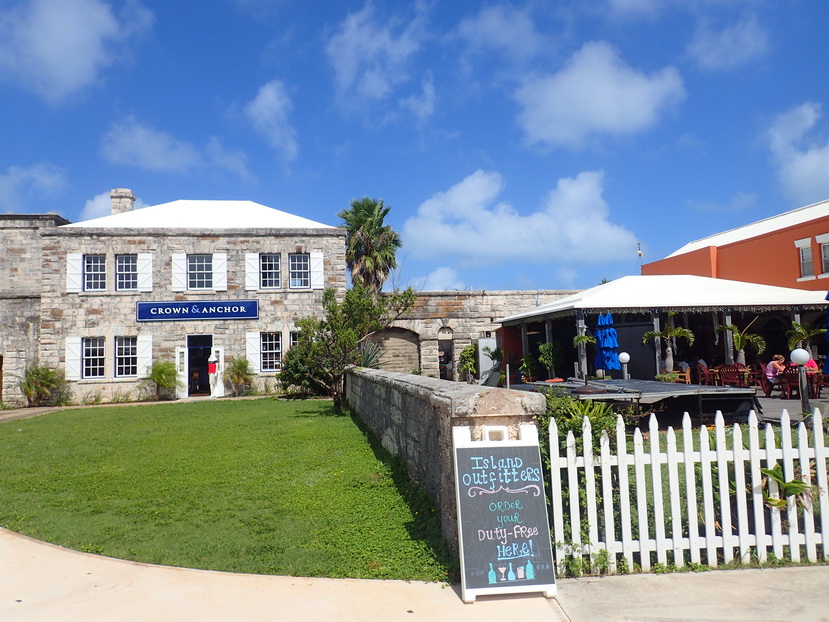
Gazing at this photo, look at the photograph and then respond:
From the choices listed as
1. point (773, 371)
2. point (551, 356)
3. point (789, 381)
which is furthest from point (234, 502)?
point (551, 356)

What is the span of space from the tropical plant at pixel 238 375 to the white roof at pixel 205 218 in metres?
4.70

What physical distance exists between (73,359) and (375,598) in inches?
747

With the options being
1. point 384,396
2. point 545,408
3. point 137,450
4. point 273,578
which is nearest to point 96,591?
point 273,578

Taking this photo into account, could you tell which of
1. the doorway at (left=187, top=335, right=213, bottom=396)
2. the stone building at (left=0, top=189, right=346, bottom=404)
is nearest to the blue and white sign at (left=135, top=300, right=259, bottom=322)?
the stone building at (left=0, top=189, right=346, bottom=404)

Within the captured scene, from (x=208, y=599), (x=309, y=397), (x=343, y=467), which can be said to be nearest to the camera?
(x=208, y=599)

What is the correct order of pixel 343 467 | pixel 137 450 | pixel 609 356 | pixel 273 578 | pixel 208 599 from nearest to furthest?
1. pixel 208 599
2. pixel 273 578
3. pixel 343 467
4. pixel 137 450
5. pixel 609 356

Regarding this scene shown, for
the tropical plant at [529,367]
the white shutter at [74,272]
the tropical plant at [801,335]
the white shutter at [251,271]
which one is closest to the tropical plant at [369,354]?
the white shutter at [251,271]

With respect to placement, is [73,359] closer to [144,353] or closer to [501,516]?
[144,353]

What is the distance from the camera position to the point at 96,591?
373 centimetres

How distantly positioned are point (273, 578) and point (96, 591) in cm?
109

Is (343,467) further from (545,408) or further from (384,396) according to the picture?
(545,408)

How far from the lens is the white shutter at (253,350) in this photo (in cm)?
1998

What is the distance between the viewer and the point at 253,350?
20031mm

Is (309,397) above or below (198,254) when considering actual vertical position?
below
